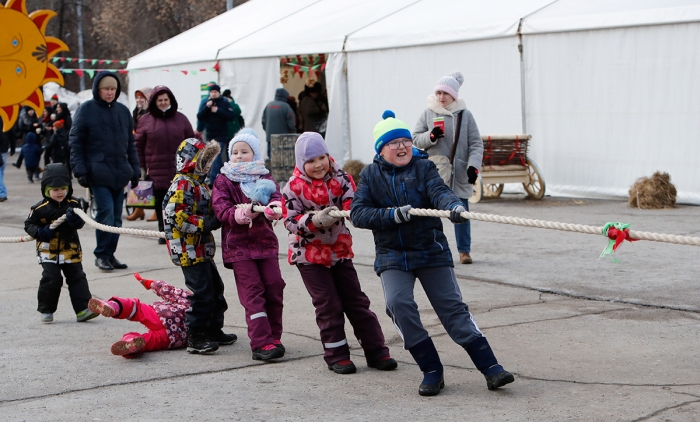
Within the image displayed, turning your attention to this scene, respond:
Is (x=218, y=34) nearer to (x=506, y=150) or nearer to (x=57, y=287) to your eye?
(x=506, y=150)

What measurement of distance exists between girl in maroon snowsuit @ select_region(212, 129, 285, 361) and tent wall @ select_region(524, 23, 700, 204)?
8664 millimetres

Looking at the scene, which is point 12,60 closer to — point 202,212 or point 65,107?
point 202,212

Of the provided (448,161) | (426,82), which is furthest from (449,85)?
(426,82)

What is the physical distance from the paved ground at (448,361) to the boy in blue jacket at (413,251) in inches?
8.6

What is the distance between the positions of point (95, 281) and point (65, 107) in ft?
35.7

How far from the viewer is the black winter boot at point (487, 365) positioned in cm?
484

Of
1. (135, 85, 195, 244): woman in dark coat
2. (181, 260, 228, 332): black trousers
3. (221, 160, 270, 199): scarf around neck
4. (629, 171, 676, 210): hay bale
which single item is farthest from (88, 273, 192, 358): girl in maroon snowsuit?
(629, 171, 676, 210): hay bale

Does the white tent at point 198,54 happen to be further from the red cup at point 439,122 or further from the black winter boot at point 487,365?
the black winter boot at point 487,365

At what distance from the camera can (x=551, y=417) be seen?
4.40 metres

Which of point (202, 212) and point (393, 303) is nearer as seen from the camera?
point (393, 303)

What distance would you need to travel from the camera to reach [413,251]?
501 centimetres

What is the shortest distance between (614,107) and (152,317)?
959cm

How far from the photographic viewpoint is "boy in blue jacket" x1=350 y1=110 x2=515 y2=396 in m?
4.91

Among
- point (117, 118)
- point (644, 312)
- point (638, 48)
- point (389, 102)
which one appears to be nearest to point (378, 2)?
point (389, 102)
